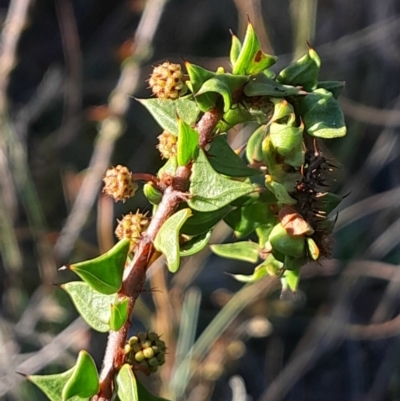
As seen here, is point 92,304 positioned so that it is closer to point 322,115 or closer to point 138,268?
point 138,268

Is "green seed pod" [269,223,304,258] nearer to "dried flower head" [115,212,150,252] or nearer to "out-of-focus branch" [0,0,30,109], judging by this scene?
"dried flower head" [115,212,150,252]

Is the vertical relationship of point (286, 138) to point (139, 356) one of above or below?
above

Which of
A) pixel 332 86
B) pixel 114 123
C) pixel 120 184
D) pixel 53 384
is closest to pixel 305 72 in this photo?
pixel 332 86

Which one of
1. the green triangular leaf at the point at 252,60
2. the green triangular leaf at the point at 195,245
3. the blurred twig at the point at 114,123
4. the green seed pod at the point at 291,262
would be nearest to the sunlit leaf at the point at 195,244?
the green triangular leaf at the point at 195,245

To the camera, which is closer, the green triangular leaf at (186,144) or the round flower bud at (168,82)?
the green triangular leaf at (186,144)

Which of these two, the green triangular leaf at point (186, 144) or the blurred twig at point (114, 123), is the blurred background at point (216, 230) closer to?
the blurred twig at point (114, 123)

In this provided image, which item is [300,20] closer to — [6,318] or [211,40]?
[211,40]

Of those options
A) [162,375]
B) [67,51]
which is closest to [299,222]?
[162,375]
